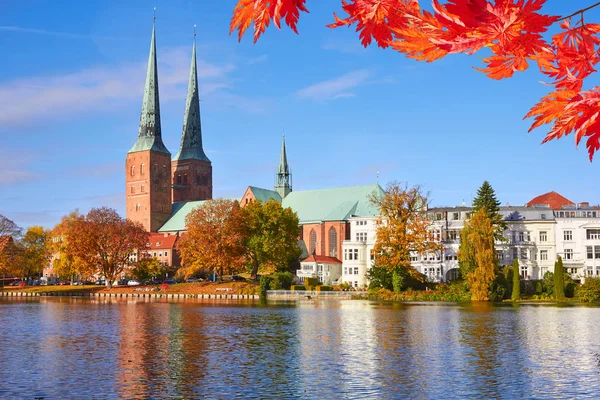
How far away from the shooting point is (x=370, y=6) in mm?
3639

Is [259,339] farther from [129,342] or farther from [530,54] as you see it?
[530,54]

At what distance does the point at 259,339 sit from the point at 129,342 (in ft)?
19.2

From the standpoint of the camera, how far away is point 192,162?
502 feet

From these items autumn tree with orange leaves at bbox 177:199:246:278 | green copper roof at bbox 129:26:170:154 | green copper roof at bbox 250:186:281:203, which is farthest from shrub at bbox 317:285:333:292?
green copper roof at bbox 129:26:170:154

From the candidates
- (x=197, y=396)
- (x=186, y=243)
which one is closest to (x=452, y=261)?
(x=186, y=243)

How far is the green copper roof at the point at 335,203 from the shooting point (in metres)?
116

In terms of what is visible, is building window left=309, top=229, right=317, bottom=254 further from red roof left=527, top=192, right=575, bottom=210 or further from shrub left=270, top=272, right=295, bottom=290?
red roof left=527, top=192, right=575, bottom=210

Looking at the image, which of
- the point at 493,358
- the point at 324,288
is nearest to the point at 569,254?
the point at 324,288

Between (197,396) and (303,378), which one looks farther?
(303,378)

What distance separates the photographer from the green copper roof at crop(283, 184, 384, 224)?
4577 inches

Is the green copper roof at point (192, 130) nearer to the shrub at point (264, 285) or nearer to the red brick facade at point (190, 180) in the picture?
the red brick facade at point (190, 180)

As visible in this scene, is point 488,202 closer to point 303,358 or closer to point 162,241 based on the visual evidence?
point 303,358

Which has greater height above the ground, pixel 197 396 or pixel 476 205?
pixel 476 205

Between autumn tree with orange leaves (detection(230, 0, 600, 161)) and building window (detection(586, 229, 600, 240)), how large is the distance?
84.6 m
